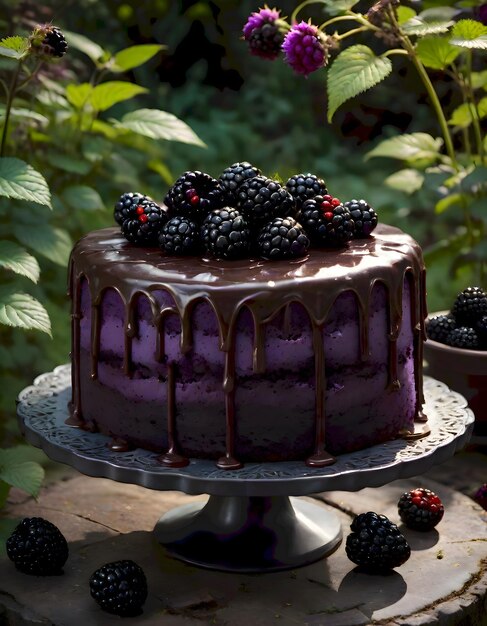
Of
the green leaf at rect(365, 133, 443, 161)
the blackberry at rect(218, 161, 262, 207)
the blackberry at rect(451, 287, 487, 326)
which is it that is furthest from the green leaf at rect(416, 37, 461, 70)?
the blackberry at rect(218, 161, 262, 207)

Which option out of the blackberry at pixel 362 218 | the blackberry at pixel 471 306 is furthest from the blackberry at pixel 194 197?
the blackberry at pixel 471 306

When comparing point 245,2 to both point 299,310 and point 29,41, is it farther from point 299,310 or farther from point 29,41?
point 299,310

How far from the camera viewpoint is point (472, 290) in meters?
3.53

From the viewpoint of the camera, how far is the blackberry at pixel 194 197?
105 inches

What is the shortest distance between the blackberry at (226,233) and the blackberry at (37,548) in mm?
862

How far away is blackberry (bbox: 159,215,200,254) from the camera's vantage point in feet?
8.58

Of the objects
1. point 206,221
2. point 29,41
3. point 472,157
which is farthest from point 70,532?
point 472,157

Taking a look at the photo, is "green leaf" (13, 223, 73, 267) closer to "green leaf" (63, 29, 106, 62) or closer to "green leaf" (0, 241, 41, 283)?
"green leaf" (0, 241, 41, 283)

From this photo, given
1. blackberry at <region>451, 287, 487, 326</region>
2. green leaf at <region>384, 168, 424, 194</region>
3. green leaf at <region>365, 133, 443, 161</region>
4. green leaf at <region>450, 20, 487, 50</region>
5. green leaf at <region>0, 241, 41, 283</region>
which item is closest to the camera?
green leaf at <region>0, 241, 41, 283</region>

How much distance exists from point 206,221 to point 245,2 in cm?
393

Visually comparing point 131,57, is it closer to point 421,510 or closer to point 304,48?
point 304,48

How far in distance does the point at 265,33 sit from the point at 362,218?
67 cm

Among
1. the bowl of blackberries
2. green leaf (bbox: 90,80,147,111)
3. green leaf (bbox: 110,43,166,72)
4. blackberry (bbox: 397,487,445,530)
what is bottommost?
blackberry (bbox: 397,487,445,530)

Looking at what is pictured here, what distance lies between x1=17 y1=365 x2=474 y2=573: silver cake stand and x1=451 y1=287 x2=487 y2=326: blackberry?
1.42 feet
